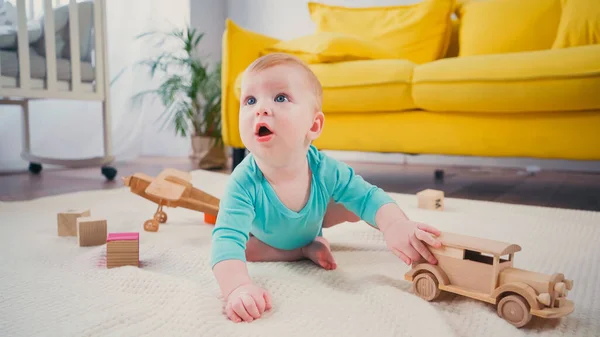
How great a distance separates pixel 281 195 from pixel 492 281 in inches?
12.3

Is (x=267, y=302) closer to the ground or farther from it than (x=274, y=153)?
closer to the ground

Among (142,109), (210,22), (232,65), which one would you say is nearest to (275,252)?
(232,65)

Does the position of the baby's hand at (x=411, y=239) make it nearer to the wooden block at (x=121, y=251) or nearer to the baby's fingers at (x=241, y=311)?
the baby's fingers at (x=241, y=311)

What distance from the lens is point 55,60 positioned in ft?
6.14

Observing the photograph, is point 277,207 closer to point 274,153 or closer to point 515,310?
point 274,153

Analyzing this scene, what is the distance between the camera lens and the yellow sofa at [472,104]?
132cm

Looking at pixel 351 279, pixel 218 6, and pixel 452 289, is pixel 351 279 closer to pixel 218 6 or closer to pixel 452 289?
pixel 452 289

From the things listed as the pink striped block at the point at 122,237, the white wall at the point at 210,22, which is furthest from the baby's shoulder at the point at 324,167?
the white wall at the point at 210,22

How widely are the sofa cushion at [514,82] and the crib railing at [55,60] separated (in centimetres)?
134

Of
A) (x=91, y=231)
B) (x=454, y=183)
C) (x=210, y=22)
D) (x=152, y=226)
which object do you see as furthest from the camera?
(x=210, y=22)

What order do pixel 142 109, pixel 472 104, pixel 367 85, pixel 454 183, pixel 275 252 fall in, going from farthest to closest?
pixel 142 109 < pixel 454 183 < pixel 367 85 < pixel 472 104 < pixel 275 252

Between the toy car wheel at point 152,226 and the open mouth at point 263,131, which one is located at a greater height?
the open mouth at point 263,131

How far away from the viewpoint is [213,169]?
2.39m

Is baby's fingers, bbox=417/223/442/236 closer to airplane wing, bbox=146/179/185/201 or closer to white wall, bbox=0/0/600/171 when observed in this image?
airplane wing, bbox=146/179/185/201
